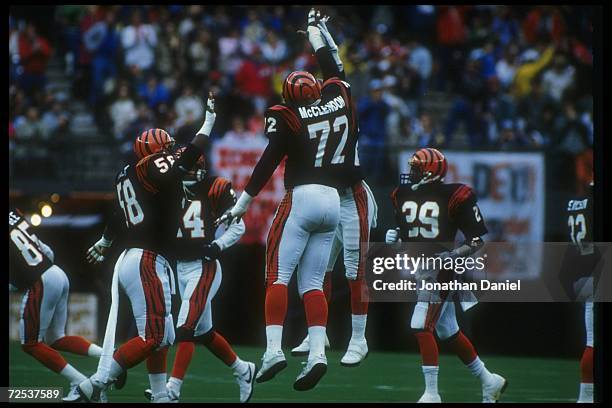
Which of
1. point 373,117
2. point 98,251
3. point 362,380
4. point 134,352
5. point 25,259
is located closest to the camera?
point 134,352

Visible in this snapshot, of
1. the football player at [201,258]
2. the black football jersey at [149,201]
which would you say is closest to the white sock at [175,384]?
the football player at [201,258]

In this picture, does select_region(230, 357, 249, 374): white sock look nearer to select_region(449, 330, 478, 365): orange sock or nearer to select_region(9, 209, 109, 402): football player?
select_region(9, 209, 109, 402): football player

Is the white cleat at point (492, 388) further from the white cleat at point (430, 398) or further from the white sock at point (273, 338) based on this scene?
the white sock at point (273, 338)

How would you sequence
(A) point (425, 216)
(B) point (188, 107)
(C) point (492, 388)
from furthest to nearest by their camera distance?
(B) point (188, 107) → (A) point (425, 216) → (C) point (492, 388)

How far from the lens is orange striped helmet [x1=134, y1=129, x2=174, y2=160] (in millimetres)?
9891

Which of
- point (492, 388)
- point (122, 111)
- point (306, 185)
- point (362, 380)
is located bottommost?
point (362, 380)

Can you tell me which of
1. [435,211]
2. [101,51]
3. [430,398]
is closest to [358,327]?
[430,398]

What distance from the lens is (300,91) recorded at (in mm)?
9734

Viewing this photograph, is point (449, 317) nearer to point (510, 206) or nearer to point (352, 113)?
point (352, 113)

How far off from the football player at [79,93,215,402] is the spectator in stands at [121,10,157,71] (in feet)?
30.9

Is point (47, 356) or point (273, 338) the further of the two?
point (47, 356)

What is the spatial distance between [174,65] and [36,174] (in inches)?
136

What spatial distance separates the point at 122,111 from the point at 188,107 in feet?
3.12

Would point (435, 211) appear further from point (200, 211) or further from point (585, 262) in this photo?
point (200, 211)
